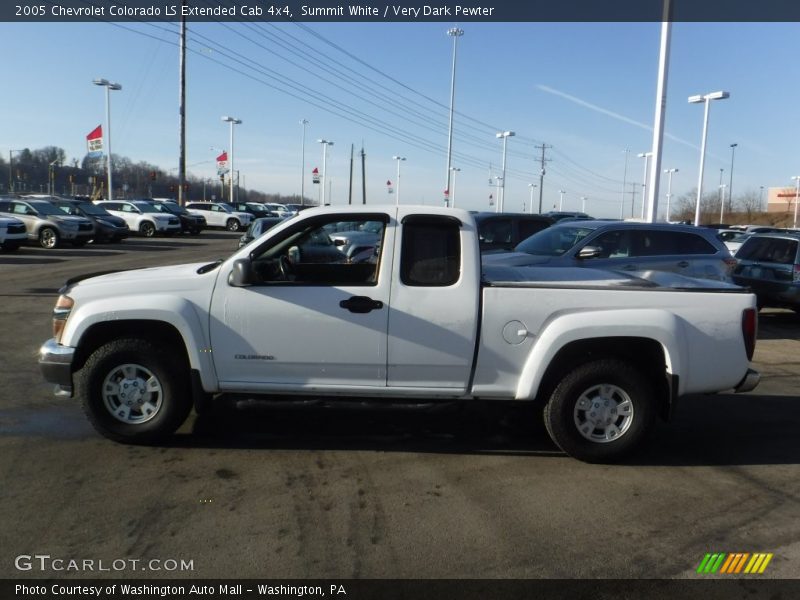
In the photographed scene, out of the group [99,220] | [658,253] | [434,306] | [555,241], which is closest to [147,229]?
[99,220]

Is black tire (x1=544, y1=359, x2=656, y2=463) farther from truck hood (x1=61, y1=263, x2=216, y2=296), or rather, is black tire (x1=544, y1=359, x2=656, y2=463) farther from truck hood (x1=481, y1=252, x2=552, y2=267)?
truck hood (x1=481, y1=252, x2=552, y2=267)

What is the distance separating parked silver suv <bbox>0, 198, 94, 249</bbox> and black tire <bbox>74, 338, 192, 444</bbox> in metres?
21.6

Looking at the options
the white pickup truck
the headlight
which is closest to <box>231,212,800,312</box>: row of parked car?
the white pickup truck

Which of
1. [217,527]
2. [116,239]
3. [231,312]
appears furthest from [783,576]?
[116,239]

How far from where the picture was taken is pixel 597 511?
4.47 meters

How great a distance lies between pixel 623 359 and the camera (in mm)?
5305

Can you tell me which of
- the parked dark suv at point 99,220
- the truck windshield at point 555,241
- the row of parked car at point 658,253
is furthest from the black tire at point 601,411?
the parked dark suv at point 99,220

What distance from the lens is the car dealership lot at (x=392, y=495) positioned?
382 centimetres

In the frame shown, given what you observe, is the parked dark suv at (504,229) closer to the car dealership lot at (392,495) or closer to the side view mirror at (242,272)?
the car dealership lot at (392,495)

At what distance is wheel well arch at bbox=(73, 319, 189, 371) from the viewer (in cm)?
524

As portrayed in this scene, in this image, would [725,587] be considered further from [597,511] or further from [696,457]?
[696,457]

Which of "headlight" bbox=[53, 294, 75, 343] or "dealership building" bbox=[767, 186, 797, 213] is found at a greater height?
"dealership building" bbox=[767, 186, 797, 213]

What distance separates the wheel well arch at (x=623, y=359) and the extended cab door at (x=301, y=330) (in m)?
1.29

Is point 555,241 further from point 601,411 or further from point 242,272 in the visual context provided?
point 242,272
